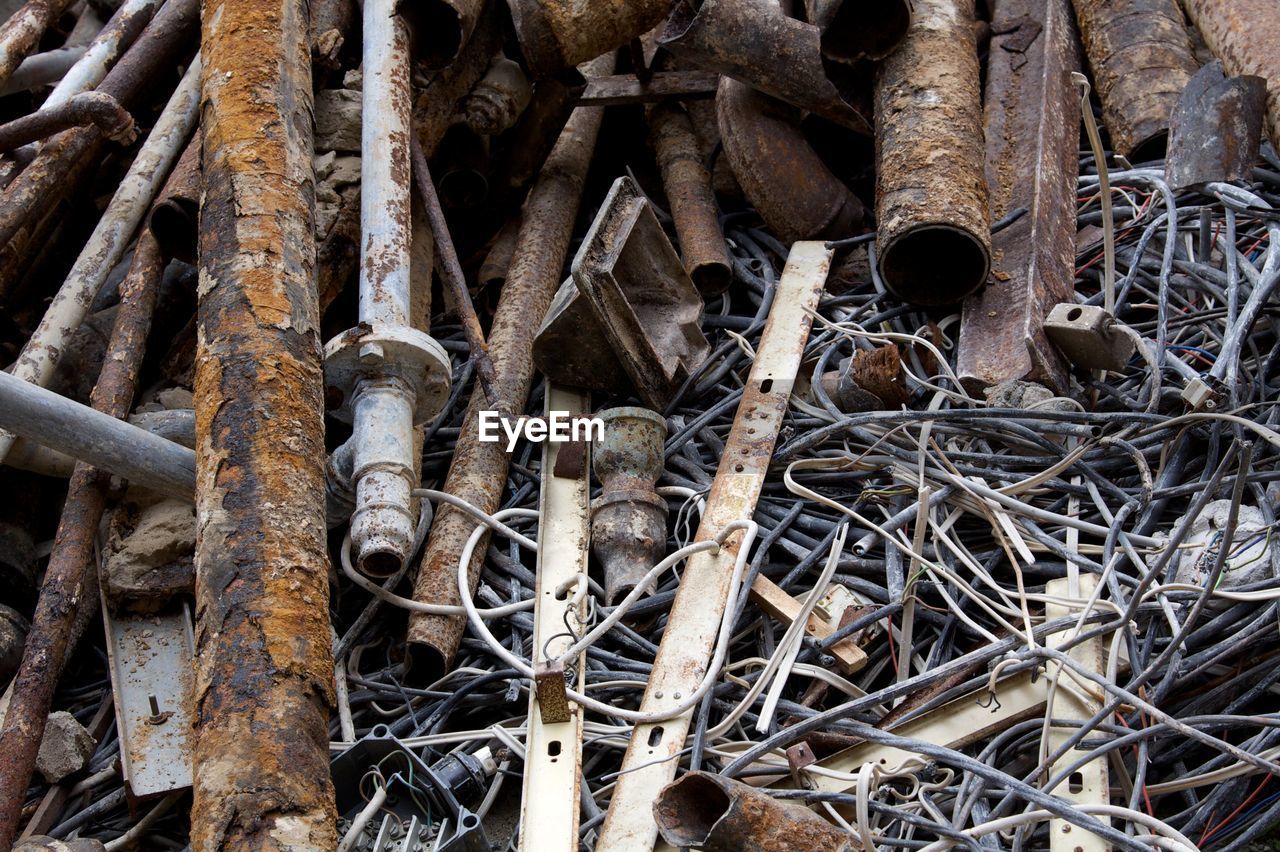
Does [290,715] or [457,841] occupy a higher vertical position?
[290,715]

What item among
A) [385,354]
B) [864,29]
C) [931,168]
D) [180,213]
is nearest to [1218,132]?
[931,168]

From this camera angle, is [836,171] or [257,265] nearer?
[257,265]

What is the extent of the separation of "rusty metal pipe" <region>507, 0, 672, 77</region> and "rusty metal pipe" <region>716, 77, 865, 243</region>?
42 cm

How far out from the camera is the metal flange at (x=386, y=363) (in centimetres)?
309

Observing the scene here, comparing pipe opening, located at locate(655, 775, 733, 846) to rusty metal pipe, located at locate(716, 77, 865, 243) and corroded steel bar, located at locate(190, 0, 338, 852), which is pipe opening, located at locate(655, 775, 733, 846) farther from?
rusty metal pipe, located at locate(716, 77, 865, 243)

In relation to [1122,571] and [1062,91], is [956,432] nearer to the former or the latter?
[1122,571]

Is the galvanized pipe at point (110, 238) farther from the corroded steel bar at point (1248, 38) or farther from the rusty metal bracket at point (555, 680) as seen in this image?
the corroded steel bar at point (1248, 38)

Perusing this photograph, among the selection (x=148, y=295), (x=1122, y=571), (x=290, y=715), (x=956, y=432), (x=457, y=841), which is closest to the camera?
(x=290, y=715)

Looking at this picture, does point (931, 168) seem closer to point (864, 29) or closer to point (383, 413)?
point (864, 29)

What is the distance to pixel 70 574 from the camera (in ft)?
10.2

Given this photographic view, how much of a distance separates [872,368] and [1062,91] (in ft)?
5.29

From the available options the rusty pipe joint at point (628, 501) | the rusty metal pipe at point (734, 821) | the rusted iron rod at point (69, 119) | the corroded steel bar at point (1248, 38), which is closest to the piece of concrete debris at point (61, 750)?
the rusty pipe joint at point (628, 501)

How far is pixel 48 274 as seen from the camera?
4.39 m

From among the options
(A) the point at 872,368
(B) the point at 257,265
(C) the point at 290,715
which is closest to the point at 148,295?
(B) the point at 257,265
